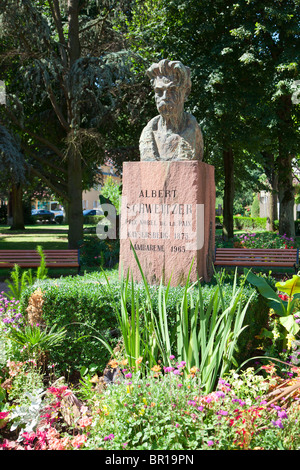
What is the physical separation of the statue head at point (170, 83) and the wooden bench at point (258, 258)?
493 cm

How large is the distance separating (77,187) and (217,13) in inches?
279

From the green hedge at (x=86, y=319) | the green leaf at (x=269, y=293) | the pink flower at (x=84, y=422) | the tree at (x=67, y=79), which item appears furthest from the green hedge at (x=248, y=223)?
the pink flower at (x=84, y=422)

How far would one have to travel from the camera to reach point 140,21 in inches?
642

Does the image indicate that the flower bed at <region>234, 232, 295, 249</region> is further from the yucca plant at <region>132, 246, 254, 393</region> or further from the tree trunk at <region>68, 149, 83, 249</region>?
the yucca plant at <region>132, 246, 254, 393</region>

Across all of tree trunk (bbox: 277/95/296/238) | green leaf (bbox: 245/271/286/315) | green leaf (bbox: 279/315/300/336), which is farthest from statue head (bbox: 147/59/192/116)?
tree trunk (bbox: 277/95/296/238)

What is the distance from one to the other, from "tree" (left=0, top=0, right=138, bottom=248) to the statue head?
732 centimetres

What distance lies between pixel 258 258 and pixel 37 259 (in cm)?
480

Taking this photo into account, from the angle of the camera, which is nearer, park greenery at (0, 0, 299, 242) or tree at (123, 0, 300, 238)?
park greenery at (0, 0, 299, 242)

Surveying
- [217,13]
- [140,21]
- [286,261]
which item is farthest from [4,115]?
[286,261]

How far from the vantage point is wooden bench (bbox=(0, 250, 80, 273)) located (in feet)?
31.1

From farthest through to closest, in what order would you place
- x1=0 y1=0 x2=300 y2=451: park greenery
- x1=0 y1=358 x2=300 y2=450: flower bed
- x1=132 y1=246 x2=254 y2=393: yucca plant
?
x1=132 y1=246 x2=254 y2=393: yucca plant < x1=0 y1=0 x2=300 y2=451: park greenery < x1=0 y1=358 x2=300 y2=450: flower bed

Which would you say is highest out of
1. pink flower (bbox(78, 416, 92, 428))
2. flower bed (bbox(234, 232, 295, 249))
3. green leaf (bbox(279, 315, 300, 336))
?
flower bed (bbox(234, 232, 295, 249))

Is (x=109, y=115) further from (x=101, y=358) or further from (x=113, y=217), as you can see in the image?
(x=101, y=358)
